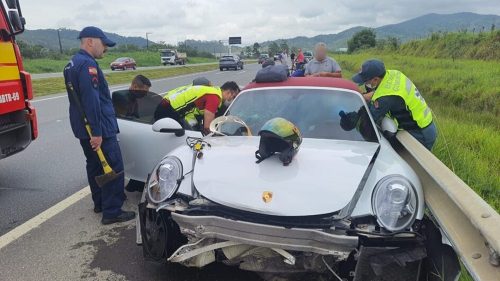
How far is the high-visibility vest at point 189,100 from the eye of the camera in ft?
16.7

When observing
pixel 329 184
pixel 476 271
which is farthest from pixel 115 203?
pixel 476 271

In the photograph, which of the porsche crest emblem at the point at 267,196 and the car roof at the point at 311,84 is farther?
the car roof at the point at 311,84

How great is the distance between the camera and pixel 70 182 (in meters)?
5.71

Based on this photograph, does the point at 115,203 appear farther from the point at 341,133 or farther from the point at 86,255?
the point at 341,133

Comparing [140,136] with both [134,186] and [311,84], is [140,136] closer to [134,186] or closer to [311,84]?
[134,186]

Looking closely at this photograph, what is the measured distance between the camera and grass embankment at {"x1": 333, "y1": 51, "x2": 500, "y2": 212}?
201 inches

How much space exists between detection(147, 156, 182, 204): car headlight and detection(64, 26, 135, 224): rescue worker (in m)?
1.19

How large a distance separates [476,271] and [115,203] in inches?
130

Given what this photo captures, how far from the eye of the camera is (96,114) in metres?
4.10

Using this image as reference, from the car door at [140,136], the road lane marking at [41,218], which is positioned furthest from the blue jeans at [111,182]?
the road lane marking at [41,218]

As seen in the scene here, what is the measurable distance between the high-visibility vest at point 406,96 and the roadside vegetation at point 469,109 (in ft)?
2.90

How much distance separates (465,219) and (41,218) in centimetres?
380

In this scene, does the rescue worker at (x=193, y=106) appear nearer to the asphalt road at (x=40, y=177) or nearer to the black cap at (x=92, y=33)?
the black cap at (x=92, y=33)

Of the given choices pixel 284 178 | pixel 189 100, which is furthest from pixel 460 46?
pixel 284 178
